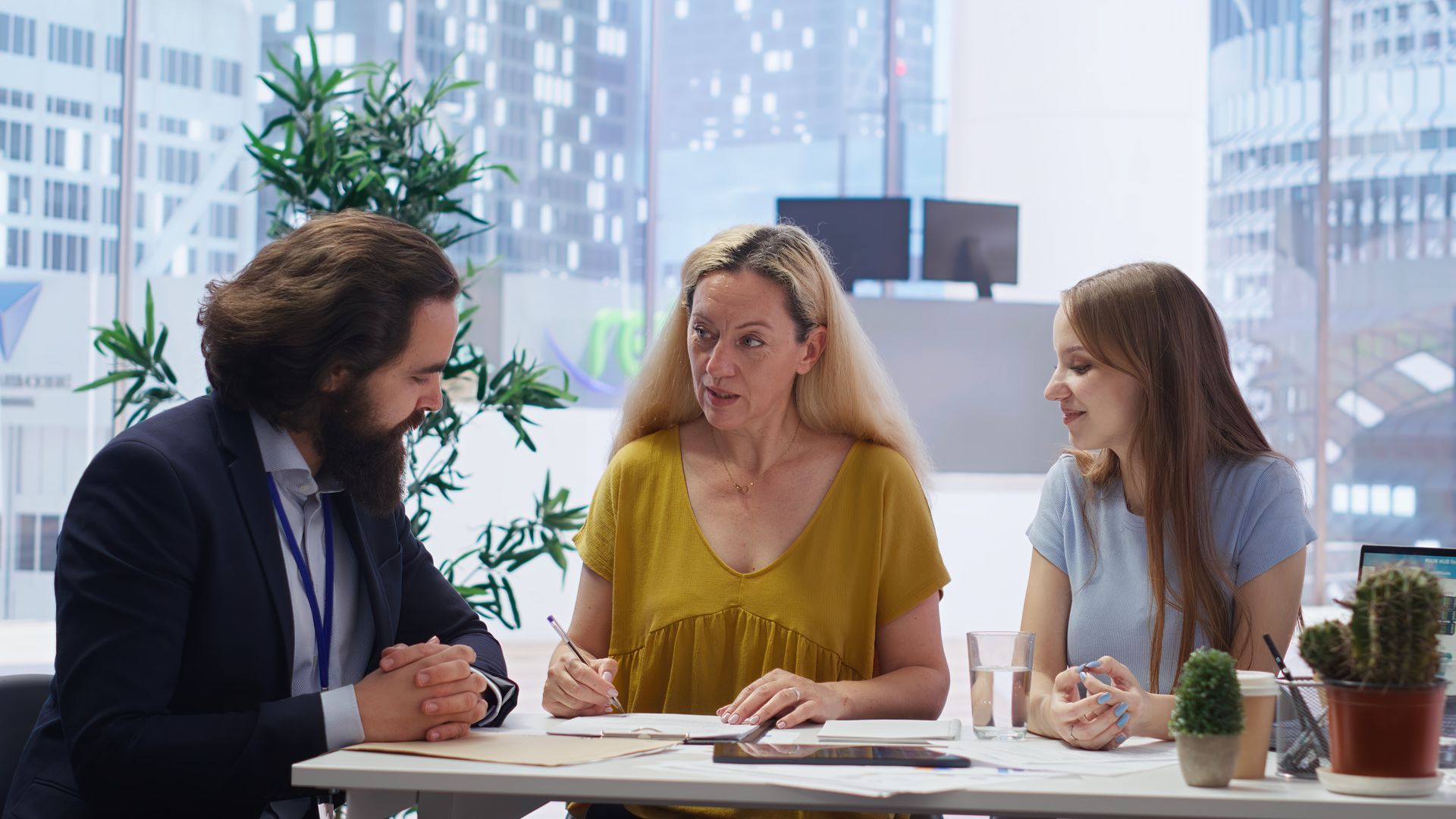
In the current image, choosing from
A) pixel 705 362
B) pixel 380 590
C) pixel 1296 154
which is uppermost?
pixel 1296 154

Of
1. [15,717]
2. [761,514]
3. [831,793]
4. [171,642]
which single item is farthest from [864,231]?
[831,793]

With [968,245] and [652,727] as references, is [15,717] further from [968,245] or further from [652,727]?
[968,245]

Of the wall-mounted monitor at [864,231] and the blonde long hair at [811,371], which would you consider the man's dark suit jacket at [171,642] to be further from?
the wall-mounted monitor at [864,231]

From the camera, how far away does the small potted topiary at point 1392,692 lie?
4.50 feet

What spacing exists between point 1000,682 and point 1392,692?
1.58 ft

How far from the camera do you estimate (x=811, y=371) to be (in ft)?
7.98

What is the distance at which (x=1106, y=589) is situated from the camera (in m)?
2.15

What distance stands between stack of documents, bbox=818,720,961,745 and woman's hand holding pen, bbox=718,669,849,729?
0.04 meters

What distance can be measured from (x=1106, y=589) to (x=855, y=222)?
3.48m

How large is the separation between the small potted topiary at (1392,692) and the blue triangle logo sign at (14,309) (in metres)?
6.85

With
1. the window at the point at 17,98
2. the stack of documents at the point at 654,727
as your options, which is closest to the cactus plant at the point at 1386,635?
the stack of documents at the point at 654,727

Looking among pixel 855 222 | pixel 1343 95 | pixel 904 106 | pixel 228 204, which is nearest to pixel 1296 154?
pixel 1343 95

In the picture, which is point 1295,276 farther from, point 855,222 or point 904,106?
point 855,222

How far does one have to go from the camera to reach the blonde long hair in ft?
7.73
